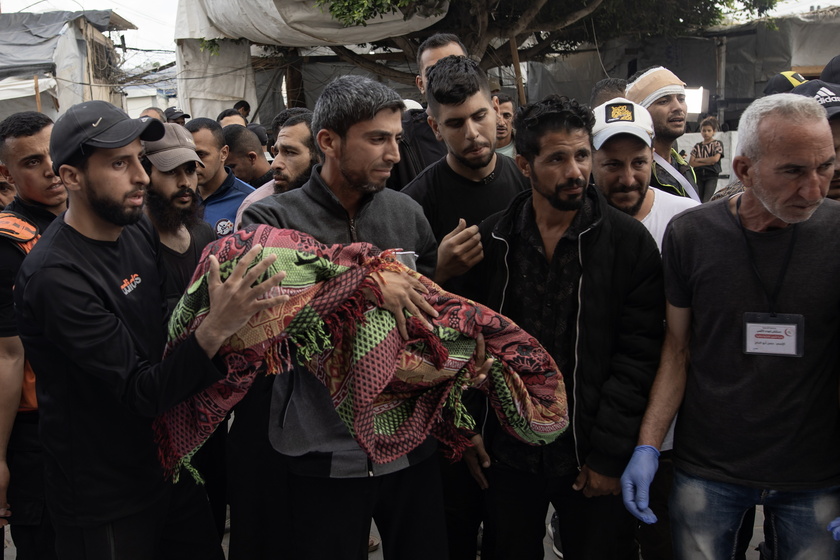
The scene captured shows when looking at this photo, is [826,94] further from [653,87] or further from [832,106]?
[653,87]

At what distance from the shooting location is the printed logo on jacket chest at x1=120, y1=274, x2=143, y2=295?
2387 mm

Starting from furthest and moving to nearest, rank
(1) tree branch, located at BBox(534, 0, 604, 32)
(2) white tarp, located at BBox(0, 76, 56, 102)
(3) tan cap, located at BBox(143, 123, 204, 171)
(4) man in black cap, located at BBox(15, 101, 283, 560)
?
(2) white tarp, located at BBox(0, 76, 56, 102)
(1) tree branch, located at BBox(534, 0, 604, 32)
(3) tan cap, located at BBox(143, 123, 204, 171)
(4) man in black cap, located at BBox(15, 101, 283, 560)

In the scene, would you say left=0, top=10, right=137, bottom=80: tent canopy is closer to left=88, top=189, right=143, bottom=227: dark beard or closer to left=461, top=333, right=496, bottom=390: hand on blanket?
left=88, top=189, right=143, bottom=227: dark beard

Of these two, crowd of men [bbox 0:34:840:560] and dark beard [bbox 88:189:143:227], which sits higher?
dark beard [bbox 88:189:143:227]

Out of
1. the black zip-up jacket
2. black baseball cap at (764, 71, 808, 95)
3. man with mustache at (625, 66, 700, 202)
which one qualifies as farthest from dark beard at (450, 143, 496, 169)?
black baseball cap at (764, 71, 808, 95)

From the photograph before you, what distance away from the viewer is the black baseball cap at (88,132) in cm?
227

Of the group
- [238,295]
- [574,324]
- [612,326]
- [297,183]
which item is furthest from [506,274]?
[297,183]

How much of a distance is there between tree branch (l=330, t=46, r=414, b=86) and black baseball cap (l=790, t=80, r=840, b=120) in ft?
29.4

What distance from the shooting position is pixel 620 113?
2.87 metres

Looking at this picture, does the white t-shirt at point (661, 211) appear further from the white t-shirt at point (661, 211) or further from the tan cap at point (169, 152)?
the tan cap at point (169, 152)

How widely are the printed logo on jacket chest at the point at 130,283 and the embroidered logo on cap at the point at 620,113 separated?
78.6 inches

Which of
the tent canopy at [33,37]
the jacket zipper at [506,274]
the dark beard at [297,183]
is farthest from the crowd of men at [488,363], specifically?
the tent canopy at [33,37]

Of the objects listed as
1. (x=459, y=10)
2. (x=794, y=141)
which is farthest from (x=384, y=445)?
(x=459, y=10)

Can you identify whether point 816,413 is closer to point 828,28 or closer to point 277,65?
point 277,65
